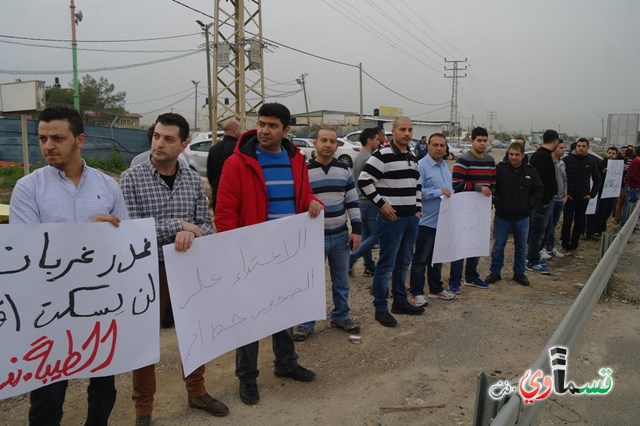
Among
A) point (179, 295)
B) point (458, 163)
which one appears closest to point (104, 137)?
point (458, 163)

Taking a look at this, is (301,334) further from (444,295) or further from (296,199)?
(444,295)

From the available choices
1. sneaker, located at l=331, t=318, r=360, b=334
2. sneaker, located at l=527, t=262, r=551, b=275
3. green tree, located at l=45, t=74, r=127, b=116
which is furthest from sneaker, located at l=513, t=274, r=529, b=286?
green tree, located at l=45, t=74, r=127, b=116

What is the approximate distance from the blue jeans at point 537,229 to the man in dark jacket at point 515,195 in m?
0.87

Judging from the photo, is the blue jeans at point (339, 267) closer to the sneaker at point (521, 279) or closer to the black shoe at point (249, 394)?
the black shoe at point (249, 394)

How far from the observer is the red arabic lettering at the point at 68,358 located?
87.9 inches

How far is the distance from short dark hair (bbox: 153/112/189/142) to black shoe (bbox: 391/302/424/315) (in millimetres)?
3008

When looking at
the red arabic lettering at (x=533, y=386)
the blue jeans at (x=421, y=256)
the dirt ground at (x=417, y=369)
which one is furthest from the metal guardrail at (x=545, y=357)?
the blue jeans at (x=421, y=256)

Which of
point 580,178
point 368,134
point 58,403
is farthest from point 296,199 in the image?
point 580,178

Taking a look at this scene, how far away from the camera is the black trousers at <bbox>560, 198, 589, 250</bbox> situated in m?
8.09

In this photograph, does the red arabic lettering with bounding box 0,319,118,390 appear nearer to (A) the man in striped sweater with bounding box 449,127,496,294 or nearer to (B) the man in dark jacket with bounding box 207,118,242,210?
(B) the man in dark jacket with bounding box 207,118,242,210

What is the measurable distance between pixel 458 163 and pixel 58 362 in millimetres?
4716

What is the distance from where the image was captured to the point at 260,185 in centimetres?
314

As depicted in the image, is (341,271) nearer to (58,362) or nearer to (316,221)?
(316,221)

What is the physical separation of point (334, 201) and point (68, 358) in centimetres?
237
